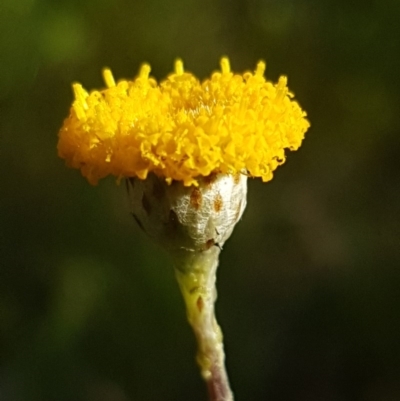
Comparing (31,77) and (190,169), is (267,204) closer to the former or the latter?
(31,77)

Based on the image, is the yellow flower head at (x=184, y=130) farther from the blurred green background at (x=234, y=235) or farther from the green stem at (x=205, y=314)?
the blurred green background at (x=234, y=235)

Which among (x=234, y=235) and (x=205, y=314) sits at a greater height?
(x=234, y=235)

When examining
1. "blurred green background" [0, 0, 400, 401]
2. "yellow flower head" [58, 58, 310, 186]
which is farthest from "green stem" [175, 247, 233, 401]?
"blurred green background" [0, 0, 400, 401]

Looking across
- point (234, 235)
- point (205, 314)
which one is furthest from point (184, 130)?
point (234, 235)

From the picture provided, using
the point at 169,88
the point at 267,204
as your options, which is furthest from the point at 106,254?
the point at 169,88

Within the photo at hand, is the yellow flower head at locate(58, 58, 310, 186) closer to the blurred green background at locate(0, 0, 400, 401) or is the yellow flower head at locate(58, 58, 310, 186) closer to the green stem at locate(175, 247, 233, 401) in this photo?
the green stem at locate(175, 247, 233, 401)

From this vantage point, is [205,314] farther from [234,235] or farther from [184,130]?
[234,235]
